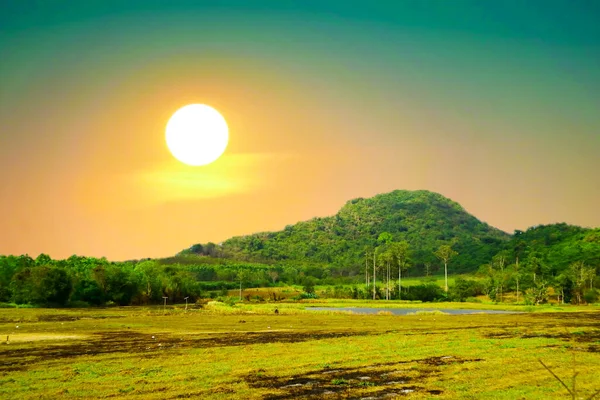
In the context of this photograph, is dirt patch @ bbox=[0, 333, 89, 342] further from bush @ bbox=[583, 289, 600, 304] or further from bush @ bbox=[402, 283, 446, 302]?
bush @ bbox=[583, 289, 600, 304]

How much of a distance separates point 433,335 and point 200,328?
2775cm

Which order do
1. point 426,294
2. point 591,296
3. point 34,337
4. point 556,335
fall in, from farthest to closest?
point 426,294
point 591,296
point 34,337
point 556,335

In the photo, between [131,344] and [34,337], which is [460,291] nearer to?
[131,344]

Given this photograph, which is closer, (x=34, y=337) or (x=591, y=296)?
(x=34, y=337)

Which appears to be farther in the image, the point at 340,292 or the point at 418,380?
the point at 340,292

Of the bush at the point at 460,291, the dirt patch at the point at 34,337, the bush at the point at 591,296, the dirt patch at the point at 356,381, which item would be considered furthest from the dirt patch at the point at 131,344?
the bush at the point at 460,291

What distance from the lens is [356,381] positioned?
26156 mm

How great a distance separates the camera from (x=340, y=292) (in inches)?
6663

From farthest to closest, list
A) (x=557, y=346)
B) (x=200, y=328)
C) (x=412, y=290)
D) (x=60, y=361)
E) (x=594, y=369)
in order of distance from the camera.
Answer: (x=412, y=290)
(x=200, y=328)
(x=557, y=346)
(x=60, y=361)
(x=594, y=369)

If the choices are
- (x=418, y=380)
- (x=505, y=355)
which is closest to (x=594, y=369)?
(x=505, y=355)

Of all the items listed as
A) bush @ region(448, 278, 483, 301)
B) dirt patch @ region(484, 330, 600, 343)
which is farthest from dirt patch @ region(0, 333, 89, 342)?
bush @ region(448, 278, 483, 301)

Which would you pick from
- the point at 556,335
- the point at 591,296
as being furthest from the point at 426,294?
the point at 556,335

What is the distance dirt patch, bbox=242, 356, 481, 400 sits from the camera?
23078mm

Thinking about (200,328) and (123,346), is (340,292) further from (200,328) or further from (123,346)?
(123,346)
